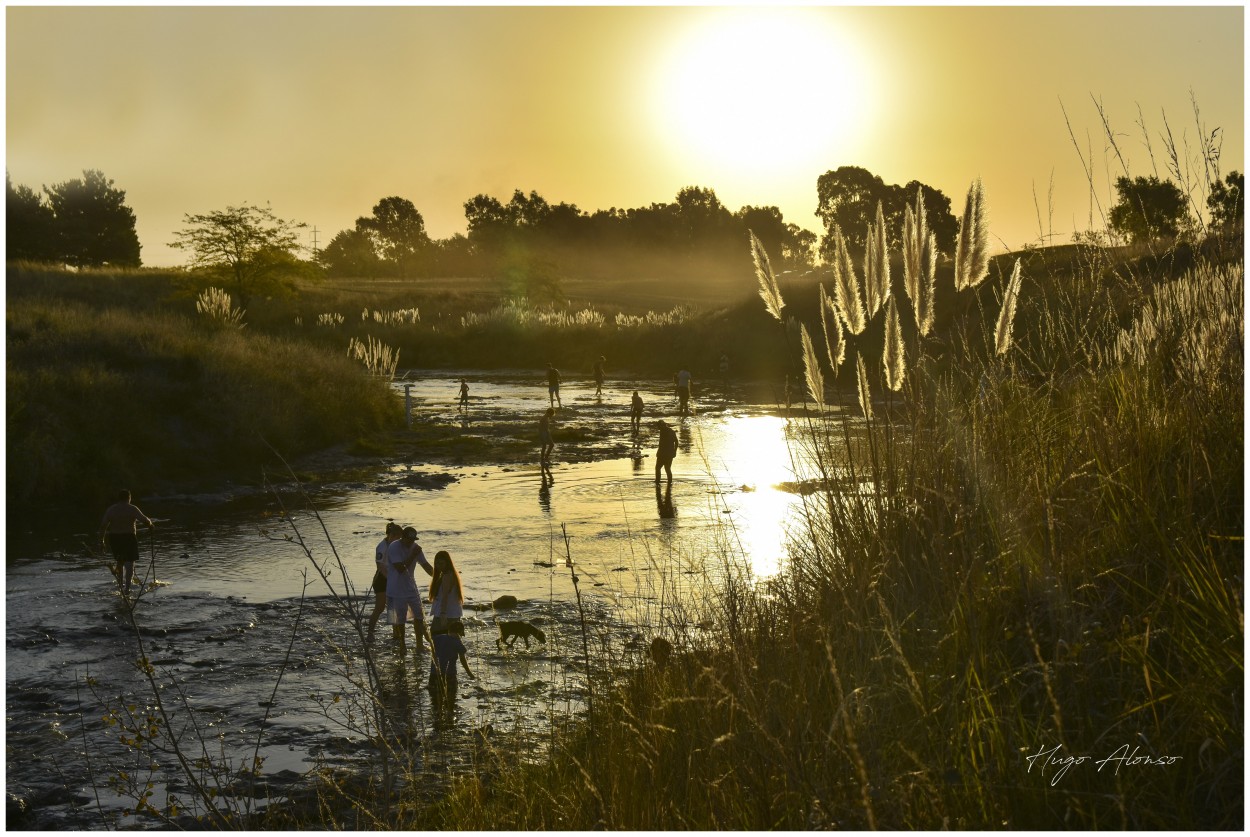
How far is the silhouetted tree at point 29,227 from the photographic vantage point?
78.1 m

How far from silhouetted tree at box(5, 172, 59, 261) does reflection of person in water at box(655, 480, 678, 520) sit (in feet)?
228

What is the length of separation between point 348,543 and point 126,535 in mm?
4090

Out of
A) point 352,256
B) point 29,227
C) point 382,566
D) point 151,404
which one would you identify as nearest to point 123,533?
point 382,566

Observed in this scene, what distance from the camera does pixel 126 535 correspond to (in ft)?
42.8

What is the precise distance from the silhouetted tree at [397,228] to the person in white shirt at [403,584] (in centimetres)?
13601

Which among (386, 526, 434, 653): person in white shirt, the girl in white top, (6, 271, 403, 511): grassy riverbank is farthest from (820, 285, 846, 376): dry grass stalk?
(6, 271, 403, 511): grassy riverbank

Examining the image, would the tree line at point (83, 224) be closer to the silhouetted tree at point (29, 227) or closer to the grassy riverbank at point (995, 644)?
the silhouetted tree at point (29, 227)

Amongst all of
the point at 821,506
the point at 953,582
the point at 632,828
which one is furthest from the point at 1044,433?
the point at 632,828

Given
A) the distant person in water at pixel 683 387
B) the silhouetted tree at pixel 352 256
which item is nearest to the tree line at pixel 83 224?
the silhouetted tree at pixel 352 256

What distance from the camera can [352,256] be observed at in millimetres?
140875

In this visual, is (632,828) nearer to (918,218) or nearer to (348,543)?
(918,218)

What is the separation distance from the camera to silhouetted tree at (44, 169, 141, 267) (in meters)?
85.5

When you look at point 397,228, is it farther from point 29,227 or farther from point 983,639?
point 983,639
